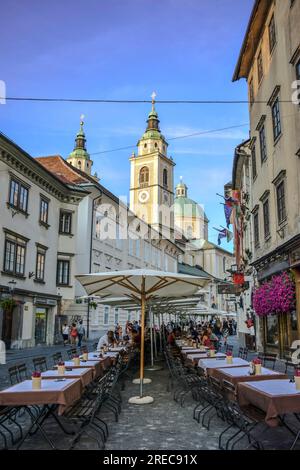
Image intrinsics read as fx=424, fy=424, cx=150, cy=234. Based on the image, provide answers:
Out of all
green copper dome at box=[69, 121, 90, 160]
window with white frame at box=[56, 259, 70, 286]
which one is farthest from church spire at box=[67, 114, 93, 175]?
window with white frame at box=[56, 259, 70, 286]

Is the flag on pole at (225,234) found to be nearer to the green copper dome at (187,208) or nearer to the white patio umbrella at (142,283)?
the white patio umbrella at (142,283)

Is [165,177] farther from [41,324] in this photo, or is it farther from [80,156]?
[41,324]

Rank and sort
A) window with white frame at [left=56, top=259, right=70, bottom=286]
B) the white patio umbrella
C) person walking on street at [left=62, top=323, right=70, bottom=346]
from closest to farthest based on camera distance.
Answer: the white patio umbrella < person walking on street at [left=62, top=323, right=70, bottom=346] < window with white frame at [left=56, top=259, right=70, bottom=286]

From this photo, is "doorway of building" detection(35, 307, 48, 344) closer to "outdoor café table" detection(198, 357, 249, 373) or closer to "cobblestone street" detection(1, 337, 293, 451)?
"outdoor café table" detection(198, 357, 249, 373)

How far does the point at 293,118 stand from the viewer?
1539cm

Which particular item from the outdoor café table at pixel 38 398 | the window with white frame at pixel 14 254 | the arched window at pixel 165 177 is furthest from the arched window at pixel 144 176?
the outdoor café table at pixel 38 398

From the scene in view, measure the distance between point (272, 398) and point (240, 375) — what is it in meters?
2.22

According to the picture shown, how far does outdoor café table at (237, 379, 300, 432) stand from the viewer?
5.49 m

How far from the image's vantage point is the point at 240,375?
7691mm

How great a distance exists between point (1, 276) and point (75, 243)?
30.3 feet

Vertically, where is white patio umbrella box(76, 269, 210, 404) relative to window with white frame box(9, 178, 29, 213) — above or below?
below

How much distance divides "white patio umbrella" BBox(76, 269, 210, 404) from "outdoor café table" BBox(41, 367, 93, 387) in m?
1.28
